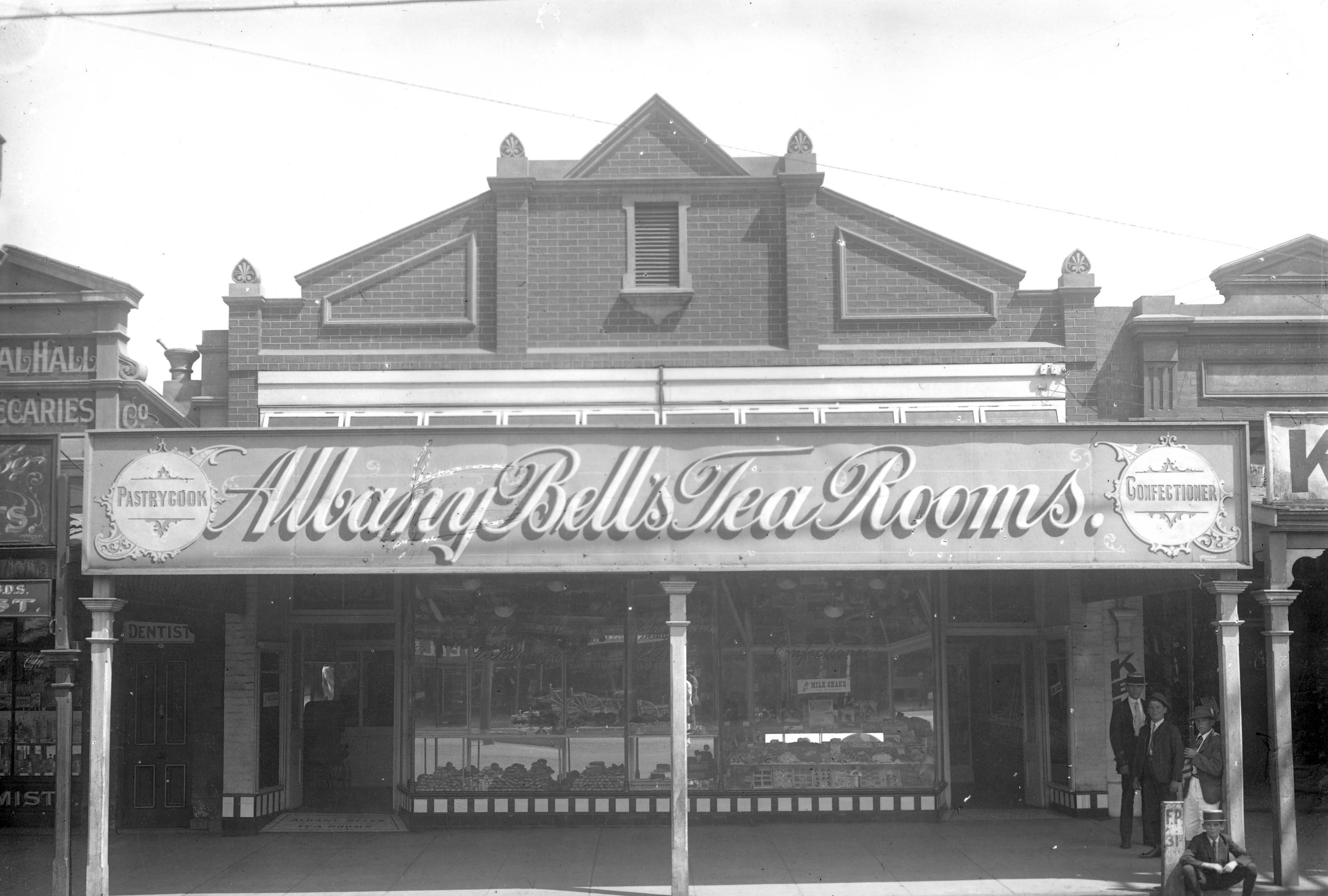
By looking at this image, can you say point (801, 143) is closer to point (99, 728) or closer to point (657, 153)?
point (657, 153)

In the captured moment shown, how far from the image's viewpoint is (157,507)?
467 inches

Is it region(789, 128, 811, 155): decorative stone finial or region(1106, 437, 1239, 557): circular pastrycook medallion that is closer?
region(1106, 437, 1239, 557): circular pastrycook medallion

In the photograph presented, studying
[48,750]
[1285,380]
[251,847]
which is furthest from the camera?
[48,750]

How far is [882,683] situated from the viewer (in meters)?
15.7

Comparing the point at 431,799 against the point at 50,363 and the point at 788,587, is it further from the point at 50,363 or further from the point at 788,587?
the point at 50,363

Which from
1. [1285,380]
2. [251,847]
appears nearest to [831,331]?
[1285,380]

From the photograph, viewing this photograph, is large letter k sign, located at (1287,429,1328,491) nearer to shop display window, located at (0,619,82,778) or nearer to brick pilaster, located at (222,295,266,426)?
brick pilaster, located at (222,295,266,426)

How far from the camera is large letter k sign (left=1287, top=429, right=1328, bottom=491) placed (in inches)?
494

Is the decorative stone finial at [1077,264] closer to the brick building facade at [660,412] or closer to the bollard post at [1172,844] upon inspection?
the brick building facade at [660,412]

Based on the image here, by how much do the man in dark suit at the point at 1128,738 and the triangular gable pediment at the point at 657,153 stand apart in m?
7.74

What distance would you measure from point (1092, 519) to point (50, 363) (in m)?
11.6

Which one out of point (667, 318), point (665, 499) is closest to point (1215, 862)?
point (665, 499)

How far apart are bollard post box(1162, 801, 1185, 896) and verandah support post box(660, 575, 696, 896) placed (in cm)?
420

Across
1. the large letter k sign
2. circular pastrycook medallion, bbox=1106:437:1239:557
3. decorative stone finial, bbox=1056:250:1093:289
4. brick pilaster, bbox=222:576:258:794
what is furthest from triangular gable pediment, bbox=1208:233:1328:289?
brick pilaster, bbox=222:576:258:794
